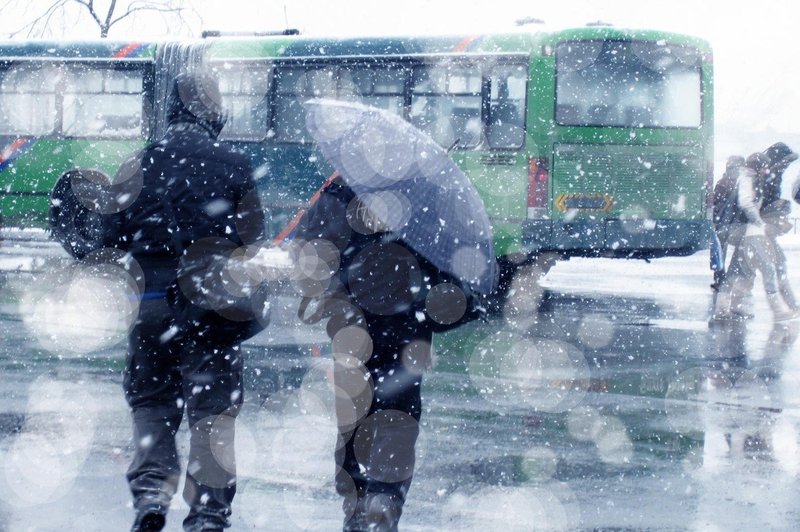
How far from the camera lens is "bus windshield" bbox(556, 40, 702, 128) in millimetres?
12758

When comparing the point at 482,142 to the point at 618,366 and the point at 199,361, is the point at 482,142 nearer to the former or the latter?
the point at 618,366

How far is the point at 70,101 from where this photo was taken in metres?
15.2

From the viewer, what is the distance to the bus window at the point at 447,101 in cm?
1305

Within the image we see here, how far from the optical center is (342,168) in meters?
3.99

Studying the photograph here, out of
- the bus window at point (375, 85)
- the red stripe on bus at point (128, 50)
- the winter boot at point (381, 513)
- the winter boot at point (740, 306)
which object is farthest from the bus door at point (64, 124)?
the winter boot at point (381, 513)

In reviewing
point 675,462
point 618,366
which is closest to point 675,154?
point 618,366

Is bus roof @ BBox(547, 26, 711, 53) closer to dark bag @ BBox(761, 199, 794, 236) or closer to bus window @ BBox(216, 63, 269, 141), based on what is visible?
dark bag @ BBox(761, 199, 794, 236)

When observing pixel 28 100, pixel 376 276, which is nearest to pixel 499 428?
pixel 376 276

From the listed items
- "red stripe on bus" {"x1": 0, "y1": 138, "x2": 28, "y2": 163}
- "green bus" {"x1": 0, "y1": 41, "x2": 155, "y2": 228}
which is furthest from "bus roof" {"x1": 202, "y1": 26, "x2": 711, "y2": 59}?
"red stripe on bus" {"x1": 0, "y1": 138, "x2": 28, "y2": 163}

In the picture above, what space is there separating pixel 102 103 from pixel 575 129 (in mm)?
6876

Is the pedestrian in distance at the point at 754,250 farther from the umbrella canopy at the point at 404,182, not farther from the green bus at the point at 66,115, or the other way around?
the green bus at the point at 66,115

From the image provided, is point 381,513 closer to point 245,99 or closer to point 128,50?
point 245,99

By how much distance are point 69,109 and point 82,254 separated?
1051 cm

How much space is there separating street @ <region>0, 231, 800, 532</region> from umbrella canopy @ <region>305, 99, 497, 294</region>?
46.6 inches
